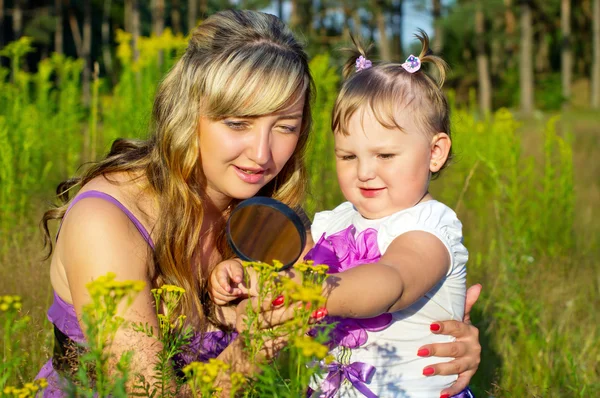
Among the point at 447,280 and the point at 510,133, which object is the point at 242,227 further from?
the point at 510,133

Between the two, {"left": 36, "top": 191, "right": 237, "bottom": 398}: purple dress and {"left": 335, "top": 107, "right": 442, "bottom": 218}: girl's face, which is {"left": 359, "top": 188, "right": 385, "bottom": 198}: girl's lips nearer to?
{"left": 335, "top": 107, "right": 442, "bottom": 218}: girl's face

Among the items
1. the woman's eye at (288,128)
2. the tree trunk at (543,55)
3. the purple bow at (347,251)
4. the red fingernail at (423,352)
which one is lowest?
the tree trunk at (543,55)

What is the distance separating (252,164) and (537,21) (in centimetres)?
2996

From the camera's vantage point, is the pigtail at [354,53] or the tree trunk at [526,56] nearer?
the pigtail at [354,53]

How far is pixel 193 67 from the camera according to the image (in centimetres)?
230

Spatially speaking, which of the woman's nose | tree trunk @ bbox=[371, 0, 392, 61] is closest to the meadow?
the woman's nose

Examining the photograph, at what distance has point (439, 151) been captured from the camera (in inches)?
81.4

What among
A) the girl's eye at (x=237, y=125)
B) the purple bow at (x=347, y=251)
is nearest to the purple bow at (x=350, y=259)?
the purple bow at (x=347, y=251)

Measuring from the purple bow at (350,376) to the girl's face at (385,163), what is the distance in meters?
0.44

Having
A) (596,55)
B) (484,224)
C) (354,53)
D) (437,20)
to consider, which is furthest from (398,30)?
(354,53)

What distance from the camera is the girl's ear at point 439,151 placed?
2047 millimetres

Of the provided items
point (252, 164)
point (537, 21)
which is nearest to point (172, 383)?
point (252, 164)

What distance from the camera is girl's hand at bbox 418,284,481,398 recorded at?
1950 mm

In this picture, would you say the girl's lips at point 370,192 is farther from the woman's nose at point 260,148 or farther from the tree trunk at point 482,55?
the tree trunk at point 482,55
